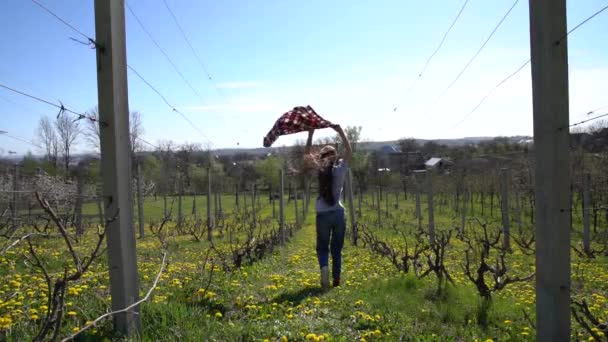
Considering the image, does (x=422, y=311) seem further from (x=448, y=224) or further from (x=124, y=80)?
(x=448, y=224)

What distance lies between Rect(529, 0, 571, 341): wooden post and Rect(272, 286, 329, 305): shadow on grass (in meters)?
2.74

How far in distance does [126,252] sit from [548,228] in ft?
9.57

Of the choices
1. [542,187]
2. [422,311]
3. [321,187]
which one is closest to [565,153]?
[542,187]

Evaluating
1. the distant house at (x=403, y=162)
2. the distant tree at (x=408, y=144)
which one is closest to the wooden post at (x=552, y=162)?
the distant house at (x=403, y=162)

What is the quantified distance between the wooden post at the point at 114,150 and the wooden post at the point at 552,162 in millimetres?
2838

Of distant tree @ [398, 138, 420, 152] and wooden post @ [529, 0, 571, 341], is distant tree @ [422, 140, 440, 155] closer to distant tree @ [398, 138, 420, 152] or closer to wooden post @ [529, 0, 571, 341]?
distant tree @ [398, 138, 420, 152]

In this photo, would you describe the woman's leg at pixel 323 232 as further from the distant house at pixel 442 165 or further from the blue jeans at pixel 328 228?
the distant house at pixel 442 165

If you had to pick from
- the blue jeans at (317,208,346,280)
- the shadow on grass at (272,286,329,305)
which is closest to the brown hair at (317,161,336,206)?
the blue jeans at (317,208,346,280)

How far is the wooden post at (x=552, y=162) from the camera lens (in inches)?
102

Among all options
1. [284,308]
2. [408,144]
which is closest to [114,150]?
[284,308]

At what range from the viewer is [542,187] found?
2.65 metres

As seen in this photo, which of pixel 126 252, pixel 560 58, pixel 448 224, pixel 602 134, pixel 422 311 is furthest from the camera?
pixel 448 224

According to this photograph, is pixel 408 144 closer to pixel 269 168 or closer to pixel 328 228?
pixel 269 168

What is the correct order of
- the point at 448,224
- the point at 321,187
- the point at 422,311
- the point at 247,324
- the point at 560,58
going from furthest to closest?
the point at 448,224 → the point at 321,187 → the point at 422,311 → the point at 247,324 → the point at 560,58
